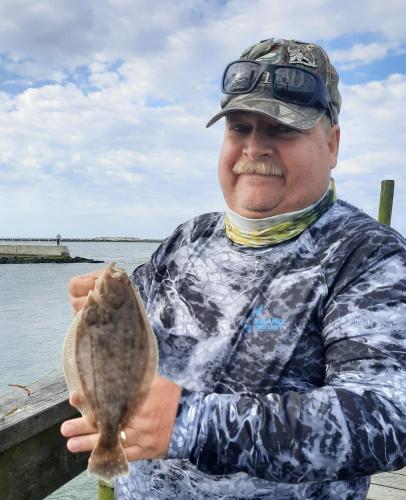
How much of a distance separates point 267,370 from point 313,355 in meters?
0.20

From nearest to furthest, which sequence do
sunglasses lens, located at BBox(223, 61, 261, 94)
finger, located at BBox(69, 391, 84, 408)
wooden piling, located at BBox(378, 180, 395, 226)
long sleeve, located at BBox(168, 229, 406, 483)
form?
long sleeve, located at BBox(168, 229, 406, 483)
finger, located at BBox(69, 391, 84, 408)
sunglasses lens, located at BBox(223, 61, 261, 94)
wooden piling, located at BBox(378, 180, 395, 226)

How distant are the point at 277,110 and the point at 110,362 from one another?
4.50 feet

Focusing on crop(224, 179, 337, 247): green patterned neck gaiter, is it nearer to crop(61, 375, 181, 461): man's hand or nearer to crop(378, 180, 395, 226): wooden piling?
crop(61, 375, 181, 461): man's hand

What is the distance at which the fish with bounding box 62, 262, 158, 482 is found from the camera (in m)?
1.61

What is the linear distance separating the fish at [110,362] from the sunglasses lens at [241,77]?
116cm

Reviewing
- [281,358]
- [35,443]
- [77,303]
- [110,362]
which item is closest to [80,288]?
[77,303]

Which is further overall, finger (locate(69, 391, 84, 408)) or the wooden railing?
the wooden railing

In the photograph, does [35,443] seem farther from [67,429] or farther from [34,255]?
[34,255]

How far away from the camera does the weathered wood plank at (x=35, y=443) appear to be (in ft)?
8.42

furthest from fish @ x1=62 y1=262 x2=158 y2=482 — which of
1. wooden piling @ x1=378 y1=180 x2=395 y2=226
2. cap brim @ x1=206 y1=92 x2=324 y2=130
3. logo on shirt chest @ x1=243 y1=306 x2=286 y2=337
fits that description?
wooden piling @ x1=378 y1=180 x2=395 y2=226

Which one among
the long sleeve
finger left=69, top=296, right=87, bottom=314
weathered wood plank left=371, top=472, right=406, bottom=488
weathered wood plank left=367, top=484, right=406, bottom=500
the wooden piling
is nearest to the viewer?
the long sleeve

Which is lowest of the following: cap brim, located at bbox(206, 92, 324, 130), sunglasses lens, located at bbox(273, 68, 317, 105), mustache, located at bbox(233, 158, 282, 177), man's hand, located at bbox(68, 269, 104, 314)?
man's hand, located at bbox(68, 269, 104, 314)

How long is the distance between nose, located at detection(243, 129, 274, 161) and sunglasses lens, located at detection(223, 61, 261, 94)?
0.25 m

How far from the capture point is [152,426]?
157 centimetres
